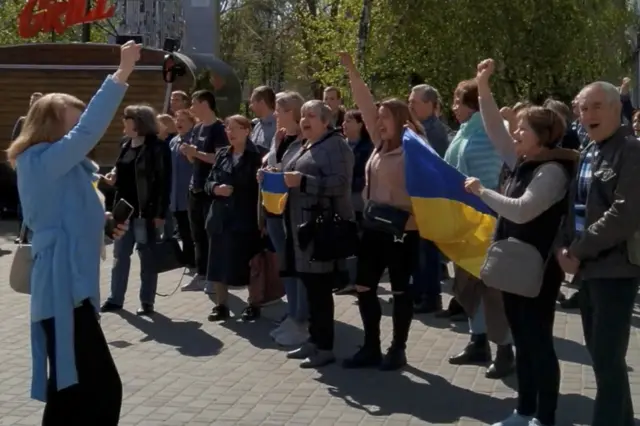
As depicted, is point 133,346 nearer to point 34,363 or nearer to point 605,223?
point 34,363

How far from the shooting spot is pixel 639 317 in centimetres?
933

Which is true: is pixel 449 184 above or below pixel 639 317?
above

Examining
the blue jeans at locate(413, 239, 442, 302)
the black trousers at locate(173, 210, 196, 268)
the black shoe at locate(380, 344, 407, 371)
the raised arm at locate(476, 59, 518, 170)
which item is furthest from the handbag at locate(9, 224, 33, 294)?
the black trousers at locate(173, 210, 196, 268)

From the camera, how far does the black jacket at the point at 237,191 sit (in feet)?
29.7

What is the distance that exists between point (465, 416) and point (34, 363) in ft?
8.39

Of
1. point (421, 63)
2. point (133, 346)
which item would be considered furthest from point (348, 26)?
point (133, 346)

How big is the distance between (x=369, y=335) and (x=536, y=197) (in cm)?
237

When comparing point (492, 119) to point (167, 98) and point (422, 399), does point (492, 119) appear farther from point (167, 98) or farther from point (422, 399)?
point (167, 98)

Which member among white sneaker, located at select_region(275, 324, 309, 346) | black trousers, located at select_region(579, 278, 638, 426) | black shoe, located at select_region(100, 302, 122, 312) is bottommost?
black shoe, located at select_region(100, 302, 122, 312)

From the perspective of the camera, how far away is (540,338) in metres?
5.86

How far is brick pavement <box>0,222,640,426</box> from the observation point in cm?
645

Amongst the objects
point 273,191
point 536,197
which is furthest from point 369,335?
point 536,197

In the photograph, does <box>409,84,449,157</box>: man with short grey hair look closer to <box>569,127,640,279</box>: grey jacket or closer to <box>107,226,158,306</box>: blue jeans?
<box>107,226,158,306</box>: blue jeans

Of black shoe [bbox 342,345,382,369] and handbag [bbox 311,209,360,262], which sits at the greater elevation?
handbag [bbox 311,209,360,262]
